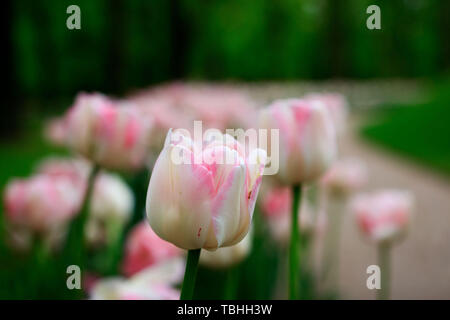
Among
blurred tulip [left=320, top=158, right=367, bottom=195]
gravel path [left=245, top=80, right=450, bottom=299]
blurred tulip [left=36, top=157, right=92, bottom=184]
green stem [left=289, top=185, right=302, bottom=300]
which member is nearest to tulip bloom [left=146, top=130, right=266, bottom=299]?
green stem [left=289, top=185, right=302, bottom=300]

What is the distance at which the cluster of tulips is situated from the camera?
19.7 inches

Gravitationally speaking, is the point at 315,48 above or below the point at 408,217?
above

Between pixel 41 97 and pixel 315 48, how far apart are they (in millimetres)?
10494

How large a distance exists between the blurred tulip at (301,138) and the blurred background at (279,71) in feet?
1.49

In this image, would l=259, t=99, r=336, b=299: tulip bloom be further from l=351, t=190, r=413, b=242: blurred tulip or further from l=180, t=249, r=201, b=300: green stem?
l=351, t=190, r=413, b=242: blurred tulip

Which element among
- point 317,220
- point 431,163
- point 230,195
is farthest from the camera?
point 431,163

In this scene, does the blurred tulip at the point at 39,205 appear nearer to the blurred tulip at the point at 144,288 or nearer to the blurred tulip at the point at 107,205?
the blurred tulip at the point at 107,205

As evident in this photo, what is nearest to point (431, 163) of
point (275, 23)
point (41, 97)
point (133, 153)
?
point (133, 153)

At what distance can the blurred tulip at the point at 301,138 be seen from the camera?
31.1 inches

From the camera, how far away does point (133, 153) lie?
3.18 feet

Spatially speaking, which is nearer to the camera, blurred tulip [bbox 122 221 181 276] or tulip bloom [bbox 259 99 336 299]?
tulip bloom [bbox 259 99 336 299]

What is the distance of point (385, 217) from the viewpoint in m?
1.32

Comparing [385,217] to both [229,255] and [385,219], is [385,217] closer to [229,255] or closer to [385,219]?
[385,219]
